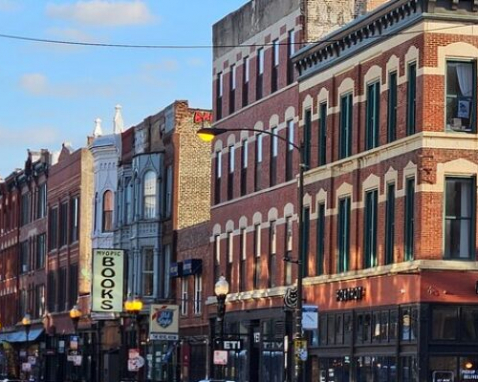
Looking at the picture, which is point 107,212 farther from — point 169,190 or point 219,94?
point 219,94

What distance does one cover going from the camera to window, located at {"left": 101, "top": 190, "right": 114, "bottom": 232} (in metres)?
76.9

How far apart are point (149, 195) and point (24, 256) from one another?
32770 millimetres

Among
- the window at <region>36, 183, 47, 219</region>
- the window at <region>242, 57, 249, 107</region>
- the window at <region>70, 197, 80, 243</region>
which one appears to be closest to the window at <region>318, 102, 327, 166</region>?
the window at <region>242, 57, 249, 107</region>

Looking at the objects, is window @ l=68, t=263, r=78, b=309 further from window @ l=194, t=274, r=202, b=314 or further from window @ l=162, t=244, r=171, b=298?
window @ l=194, t=274, r=202, b=314

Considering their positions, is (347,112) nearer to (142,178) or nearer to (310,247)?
(310,247)

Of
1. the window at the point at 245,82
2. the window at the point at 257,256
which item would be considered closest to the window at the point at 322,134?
the window at the point at 257,256

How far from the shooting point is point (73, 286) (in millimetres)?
84750

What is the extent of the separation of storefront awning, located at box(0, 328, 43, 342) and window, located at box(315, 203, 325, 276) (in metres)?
45.4

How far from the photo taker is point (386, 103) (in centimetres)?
4381

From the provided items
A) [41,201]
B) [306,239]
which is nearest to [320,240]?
[306,239]

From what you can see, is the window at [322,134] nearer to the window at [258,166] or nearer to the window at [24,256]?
the window at [258,166]

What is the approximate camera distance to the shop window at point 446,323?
40812 millimetres

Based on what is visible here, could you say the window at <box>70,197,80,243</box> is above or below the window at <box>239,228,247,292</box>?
above

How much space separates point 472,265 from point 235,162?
1963 cm
